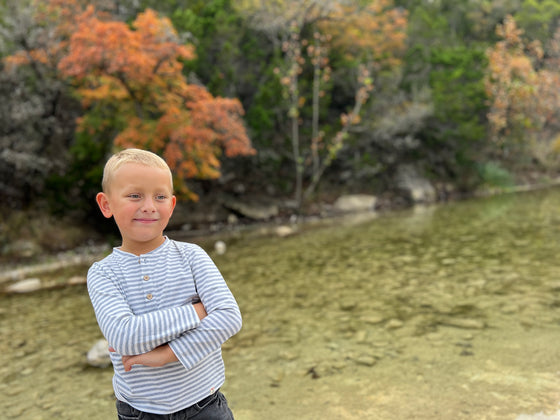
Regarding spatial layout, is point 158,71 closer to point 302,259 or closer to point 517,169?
point 302,259

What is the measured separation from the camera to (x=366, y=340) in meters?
4.07

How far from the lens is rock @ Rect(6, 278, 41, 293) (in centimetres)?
734

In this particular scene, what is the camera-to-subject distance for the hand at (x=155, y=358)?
146 centimetres

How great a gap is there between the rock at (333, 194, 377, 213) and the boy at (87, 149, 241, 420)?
49.7 ft

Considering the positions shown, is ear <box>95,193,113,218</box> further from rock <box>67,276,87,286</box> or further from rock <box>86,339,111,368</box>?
rock <box>67,276,87,286</box>

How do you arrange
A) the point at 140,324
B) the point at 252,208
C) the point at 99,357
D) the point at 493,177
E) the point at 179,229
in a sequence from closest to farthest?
1. the point at 140,324
2. the point at 99,357
3. the point at 179,229
4. the point at 252,208
5. the point at 493,177

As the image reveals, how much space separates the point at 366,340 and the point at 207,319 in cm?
290

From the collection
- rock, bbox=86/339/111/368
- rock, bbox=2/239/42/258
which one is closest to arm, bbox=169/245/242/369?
rock, bbox=86/339/111/368

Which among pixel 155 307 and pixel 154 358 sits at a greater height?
pixel 155 307

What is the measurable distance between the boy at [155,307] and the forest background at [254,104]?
31.9 feet

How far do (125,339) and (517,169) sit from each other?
25.8 metres

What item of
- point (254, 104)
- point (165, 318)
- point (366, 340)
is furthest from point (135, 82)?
point (165, 318)

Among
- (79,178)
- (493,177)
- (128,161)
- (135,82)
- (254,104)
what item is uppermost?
(135,82)

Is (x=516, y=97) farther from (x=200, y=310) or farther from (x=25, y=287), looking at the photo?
(x=200, y=310)
